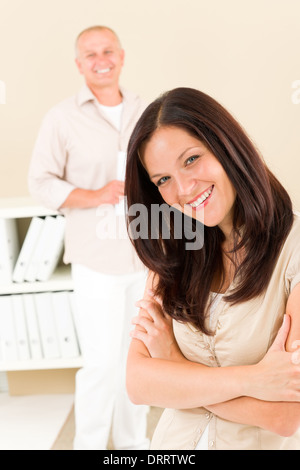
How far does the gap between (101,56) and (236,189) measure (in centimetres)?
145

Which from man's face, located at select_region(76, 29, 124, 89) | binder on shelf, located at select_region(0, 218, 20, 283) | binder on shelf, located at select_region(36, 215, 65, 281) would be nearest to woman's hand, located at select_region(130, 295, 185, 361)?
man's face, located at select_region(76, 29, 124, 89)

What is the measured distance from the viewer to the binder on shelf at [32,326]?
108 inches

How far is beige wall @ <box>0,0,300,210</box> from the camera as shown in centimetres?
279

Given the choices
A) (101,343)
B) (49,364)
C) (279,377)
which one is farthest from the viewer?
(49,364)

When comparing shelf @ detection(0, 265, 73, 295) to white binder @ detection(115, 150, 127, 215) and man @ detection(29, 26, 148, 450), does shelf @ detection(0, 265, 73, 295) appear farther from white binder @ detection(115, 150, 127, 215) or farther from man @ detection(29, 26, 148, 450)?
white binder @ detection(115, 150, 127, 215)

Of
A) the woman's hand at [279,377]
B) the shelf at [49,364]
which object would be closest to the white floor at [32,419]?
the shelf at [49,364]

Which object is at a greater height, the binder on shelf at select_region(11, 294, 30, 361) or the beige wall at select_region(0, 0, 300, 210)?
the beige wall at select_region(0, 0, 300, 210)

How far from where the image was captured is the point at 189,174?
1073 mm

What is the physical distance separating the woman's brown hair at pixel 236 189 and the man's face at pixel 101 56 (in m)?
1.31

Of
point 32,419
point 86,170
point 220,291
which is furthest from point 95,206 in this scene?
point 220,291

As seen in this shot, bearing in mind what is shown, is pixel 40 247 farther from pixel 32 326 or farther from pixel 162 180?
pixel 162 180

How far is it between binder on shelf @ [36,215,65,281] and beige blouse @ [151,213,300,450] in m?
1.55

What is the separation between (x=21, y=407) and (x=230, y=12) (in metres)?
2.06

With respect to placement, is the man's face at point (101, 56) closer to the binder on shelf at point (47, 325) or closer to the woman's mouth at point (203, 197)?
the binder on shelf at point (47, 325)
